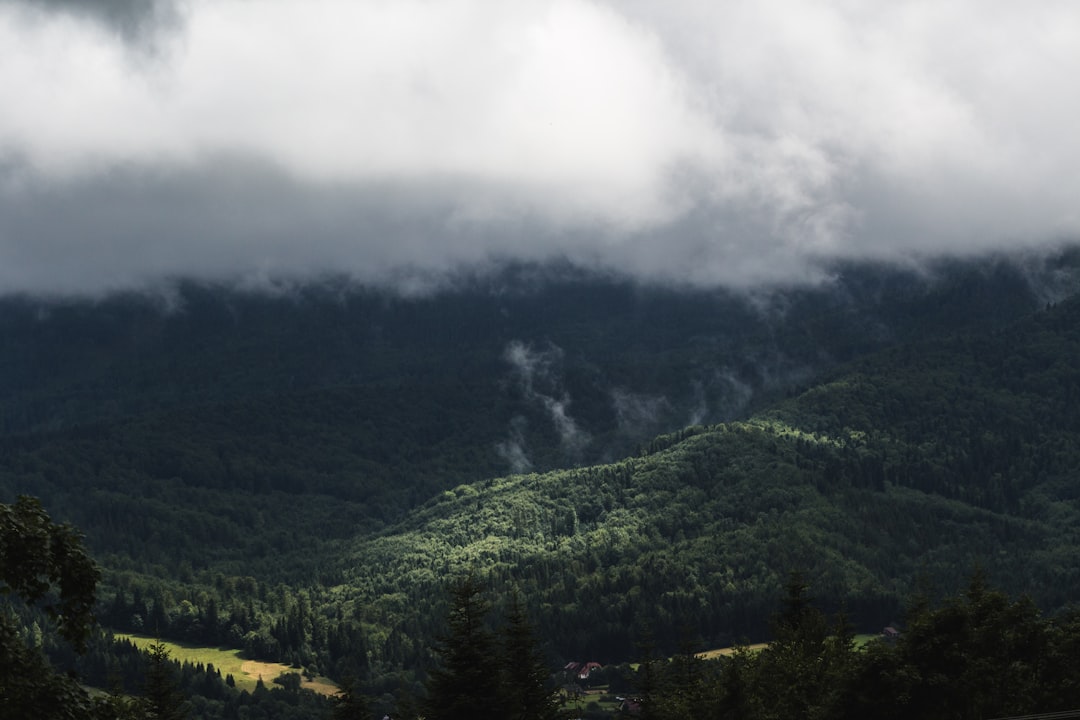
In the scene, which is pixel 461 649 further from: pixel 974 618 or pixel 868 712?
pixel 974 618

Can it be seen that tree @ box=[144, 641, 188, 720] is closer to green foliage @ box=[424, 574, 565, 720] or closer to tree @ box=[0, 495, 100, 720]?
green foliage @ box=[424, 574, 565, 720]

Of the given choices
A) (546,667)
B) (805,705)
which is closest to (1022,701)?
(805,705)

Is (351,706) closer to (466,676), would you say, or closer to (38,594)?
(466,676)

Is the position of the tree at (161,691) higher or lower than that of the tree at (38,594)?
higher

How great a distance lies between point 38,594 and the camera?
43.1 metres

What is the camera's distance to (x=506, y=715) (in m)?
98.6

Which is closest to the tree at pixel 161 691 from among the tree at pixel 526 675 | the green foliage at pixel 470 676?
the tree at pixel 526 675

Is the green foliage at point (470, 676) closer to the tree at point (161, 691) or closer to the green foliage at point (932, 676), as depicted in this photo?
the tree at point (161, 691)

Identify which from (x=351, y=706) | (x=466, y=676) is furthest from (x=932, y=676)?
(x=351, y=706)

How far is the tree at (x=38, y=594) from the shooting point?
138ft

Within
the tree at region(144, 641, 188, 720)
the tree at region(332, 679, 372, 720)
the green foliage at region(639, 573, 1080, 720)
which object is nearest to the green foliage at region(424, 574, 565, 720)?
→ the tree at region(332, 679, 372, 720)

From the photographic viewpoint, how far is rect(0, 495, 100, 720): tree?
42156 mm

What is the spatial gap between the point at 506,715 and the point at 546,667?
1955cm

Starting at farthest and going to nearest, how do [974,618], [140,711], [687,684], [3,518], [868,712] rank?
1. [687,684]
2. [974,618]
3. [868,712]
4. [140,711]
5. [3,518]
